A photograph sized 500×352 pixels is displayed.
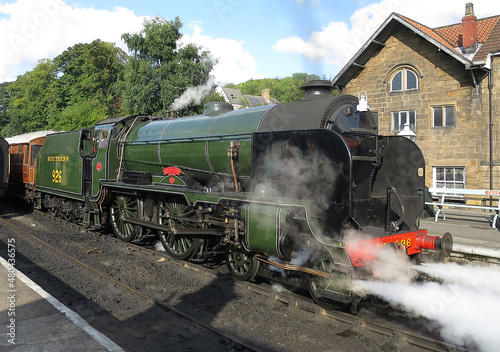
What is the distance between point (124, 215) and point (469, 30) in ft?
51.9

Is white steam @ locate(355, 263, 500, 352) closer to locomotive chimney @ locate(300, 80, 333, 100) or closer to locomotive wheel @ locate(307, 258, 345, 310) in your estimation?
locomotive wheel @ locate(307, 258, 345, 310)

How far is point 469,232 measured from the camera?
9.55 m

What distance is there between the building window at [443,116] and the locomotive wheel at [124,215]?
12.7 metres

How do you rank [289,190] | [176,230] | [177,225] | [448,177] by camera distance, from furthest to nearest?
1. [448,177]
2. [177,225]
3. [176,230]
4. [289,190]

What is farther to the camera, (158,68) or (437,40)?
(158,68)

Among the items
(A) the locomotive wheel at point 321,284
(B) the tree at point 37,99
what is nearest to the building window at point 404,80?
(A) the locomotive wheel at point 321,284

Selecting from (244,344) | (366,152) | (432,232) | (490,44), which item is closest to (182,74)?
(490,44)

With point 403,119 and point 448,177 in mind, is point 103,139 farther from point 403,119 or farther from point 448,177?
point 448,177

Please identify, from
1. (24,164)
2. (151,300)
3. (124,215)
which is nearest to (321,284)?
(151,300)

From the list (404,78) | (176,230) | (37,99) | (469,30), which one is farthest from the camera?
(37,99)

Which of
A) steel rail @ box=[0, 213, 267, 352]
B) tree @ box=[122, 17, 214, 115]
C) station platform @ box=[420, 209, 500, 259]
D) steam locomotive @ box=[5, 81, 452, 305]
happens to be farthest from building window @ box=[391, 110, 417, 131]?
steel rail @ box=[0, 213, 267, 352]

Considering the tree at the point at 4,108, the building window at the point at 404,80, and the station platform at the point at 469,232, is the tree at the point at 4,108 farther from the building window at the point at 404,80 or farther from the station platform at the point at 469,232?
the station platform at the point at 469,232

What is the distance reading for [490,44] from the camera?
1473 cm

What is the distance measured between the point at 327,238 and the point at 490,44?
14.2 m
